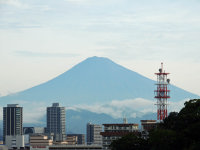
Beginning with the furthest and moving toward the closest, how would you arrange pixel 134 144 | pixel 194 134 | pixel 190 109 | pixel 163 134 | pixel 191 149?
pixel 134 144, pixel 190 109, pixel 163 134, pixel 194 134, pixel 191 149

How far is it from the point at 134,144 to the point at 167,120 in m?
13.8

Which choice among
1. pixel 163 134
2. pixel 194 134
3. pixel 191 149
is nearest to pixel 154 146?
pixel 163 134

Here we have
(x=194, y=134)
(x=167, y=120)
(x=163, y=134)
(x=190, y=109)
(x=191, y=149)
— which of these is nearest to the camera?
(x=191, y=149)

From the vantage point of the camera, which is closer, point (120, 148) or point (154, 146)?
point (154, 146)

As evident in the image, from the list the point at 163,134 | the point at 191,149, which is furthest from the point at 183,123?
the point at 191,149

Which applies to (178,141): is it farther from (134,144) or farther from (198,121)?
(134,144)

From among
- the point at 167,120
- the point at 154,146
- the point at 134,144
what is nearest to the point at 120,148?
the point at 134,144

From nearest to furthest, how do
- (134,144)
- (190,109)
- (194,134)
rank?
1. (194,134)
2. (190,109)
3. (134,144)

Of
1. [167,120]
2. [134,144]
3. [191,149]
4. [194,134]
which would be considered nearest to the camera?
[191,149]

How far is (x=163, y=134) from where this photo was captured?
375 feet

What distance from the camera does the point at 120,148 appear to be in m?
155

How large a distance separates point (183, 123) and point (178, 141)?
735 centimetres

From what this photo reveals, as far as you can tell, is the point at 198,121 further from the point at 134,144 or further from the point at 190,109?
the point at 134,144

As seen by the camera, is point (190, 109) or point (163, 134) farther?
point (190, 109)
